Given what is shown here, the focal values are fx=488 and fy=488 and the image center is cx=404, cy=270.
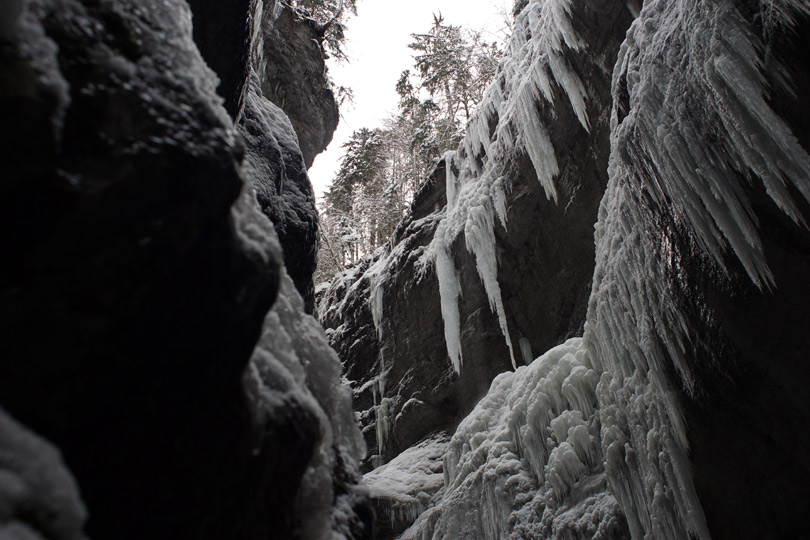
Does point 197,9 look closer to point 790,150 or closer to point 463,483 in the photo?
point 790,150

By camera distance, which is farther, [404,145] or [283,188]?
[404,145]

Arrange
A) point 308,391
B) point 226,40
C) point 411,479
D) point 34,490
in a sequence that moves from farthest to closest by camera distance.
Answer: point 411,479 < point 226,40 < point 308,391 < point 34,490

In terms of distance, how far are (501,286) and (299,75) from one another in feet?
23.7

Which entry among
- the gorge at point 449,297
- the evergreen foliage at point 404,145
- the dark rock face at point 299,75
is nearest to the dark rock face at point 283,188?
the gorge at point 449,297

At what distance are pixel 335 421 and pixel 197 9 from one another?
12.6ft

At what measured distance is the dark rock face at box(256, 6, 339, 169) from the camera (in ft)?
37.0

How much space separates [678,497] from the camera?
4.22 meters

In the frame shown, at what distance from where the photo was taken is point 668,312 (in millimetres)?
4340

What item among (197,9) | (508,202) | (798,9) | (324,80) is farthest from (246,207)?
(324,80)

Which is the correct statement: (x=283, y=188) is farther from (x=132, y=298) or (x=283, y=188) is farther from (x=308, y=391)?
(x=132, y=298)

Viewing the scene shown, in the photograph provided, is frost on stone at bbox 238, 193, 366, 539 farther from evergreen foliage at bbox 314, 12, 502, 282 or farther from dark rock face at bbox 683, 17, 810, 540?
evergreen foliage at bbox 314, 12, 502, 282

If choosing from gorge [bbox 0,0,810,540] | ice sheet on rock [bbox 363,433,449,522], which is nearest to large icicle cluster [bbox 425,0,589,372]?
gorge [bbox 0,0,810,540]

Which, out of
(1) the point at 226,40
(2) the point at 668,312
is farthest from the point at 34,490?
(2) the point at 668,312

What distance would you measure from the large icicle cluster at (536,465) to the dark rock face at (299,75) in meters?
8.59
